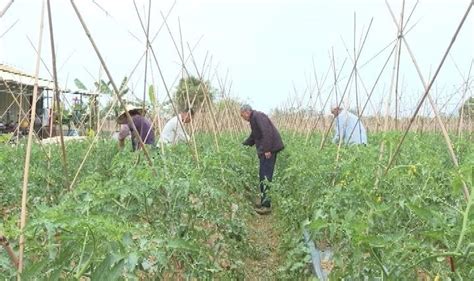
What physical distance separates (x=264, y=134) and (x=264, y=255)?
2367mm

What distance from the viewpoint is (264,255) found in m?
4.01

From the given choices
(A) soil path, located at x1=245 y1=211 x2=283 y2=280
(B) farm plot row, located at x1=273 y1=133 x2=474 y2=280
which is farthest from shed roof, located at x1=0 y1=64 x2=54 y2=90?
(B) farm plot row, located at x1=273 y1=133 x2=474 y2=280

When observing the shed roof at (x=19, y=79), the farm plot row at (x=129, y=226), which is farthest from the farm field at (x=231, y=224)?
the shed roof at (x=19, y=79)

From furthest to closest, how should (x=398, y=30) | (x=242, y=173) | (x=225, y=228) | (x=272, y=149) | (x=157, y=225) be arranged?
(x=272, y=149) < (x=242, y=173) < (x=398, y=30) < (x=225, y=228) < (x=157, y=225)

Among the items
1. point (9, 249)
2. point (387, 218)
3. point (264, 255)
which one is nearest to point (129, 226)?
point (9, 249)

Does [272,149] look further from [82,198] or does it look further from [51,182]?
[82,198]

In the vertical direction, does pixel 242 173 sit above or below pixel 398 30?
below

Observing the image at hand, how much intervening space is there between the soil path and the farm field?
1 cm

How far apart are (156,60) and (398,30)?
7.02ft

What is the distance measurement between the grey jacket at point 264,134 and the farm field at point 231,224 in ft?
3.56

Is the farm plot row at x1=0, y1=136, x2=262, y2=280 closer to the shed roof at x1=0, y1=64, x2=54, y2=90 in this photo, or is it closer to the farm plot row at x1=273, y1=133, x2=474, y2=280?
the farm plot row at x1=273, y1=133, x2=474, y2=280

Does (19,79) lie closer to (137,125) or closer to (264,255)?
(137,125)

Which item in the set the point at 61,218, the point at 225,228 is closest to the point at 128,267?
the point at 61,218

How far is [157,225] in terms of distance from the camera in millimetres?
2461
